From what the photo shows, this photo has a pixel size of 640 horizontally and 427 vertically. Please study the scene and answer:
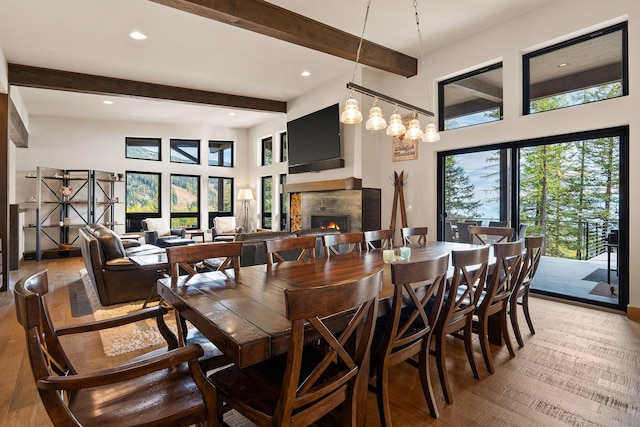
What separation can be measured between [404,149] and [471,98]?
1240 millimetres

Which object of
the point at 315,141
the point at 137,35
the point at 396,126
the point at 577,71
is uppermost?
the point at 137,35

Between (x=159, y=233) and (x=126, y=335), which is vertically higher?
(x=159, y=233)

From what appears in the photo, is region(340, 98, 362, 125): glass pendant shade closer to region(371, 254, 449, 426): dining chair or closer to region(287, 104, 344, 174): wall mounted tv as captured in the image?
region(371, 254, 449, 426): dining chair

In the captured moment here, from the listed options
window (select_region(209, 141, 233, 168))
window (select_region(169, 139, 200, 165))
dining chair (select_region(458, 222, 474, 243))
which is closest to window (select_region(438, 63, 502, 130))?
dining chair (select_region(458, 222, 474, 243))

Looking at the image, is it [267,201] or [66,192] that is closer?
[66,192]

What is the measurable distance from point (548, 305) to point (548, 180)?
153 cm

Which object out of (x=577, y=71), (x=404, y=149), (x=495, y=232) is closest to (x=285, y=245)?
(x=495, y=232)

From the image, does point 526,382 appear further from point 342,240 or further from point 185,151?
point 185,151

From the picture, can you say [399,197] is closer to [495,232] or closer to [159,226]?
[495,232]

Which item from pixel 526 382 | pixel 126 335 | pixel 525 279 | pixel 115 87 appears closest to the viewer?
pixel 526 382

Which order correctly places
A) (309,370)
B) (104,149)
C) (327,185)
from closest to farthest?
(309,370) → (327,185) → (104,149)

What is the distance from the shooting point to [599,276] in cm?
420

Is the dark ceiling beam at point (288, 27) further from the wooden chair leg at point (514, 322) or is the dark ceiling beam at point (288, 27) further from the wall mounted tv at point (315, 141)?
the wooden chair leg at point (514, 322)

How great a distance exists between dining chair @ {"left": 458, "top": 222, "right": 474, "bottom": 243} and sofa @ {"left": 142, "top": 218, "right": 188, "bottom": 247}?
553 centimetres
